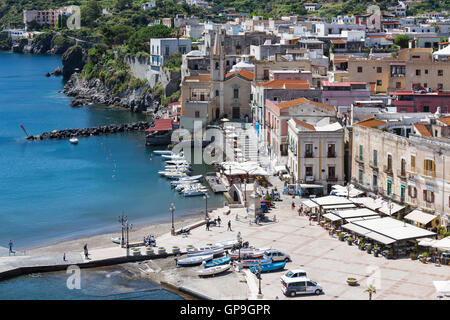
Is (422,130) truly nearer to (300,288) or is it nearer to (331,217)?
(331,217)

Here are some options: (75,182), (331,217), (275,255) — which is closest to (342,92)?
(331,217)

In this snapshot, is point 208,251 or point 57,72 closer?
point 208,251

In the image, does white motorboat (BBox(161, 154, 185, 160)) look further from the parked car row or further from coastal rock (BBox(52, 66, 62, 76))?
coastal rock (BBox(52, 66, 62, 76))

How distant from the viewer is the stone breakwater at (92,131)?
87312 millimetres

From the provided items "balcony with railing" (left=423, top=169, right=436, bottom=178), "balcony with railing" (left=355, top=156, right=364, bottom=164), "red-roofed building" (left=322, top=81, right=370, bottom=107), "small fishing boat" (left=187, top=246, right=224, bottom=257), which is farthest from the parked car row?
"red-roofed building" (left=322, top=81, right=370, bottom=107)

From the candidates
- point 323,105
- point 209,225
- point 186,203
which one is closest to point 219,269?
point 209,225

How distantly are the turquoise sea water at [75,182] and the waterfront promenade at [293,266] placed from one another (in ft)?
27.4

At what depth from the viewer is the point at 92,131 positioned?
88875 millimetres

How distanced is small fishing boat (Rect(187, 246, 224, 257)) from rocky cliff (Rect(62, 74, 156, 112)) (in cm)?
6903

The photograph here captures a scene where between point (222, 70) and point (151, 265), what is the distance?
146ft

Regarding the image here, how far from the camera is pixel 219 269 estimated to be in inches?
1366

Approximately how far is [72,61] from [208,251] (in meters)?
128

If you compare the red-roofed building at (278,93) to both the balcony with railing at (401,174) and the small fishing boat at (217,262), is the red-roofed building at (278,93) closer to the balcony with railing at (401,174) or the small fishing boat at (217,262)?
the balcony with railing at (401,174)
